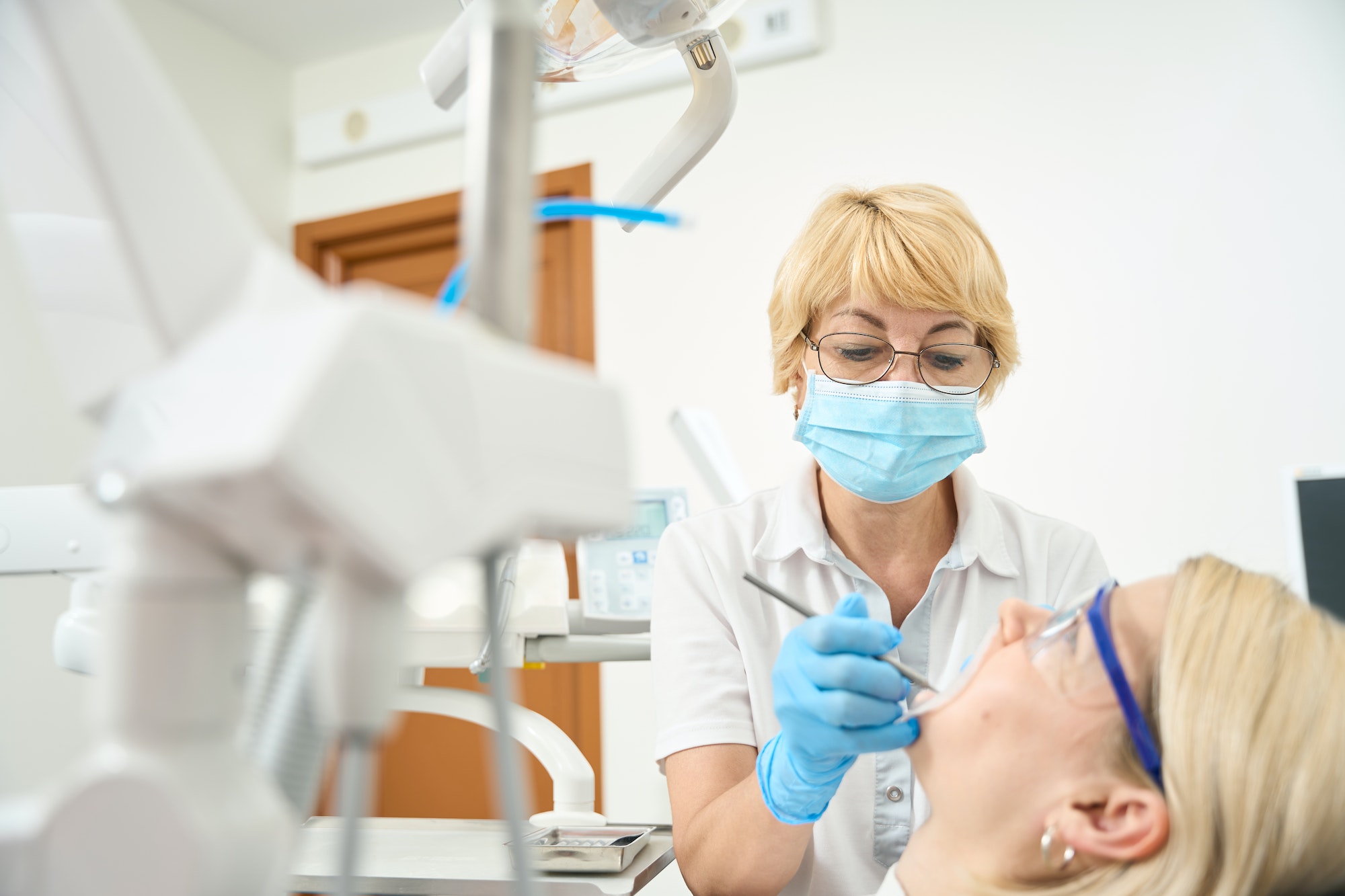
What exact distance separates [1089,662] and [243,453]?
2.81ft

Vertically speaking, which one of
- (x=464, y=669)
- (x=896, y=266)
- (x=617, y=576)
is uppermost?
(x=896, y=266)

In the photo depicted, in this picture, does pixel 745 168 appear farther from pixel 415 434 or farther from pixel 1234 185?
pixel 415 434

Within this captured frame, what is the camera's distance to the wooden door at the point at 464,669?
3057 millimetres

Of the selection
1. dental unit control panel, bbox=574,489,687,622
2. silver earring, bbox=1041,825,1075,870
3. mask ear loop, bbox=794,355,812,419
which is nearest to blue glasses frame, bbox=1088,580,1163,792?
silver earring, bbox=1041,825,1075,870

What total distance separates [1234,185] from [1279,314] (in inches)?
14.4

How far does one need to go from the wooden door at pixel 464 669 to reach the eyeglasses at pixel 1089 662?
7.13ft

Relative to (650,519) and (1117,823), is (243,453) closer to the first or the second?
(1117,823)

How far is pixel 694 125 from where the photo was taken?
90cm

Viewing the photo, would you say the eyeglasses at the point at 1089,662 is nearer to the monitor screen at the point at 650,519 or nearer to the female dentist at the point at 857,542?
the female dentist at the point at 857,542

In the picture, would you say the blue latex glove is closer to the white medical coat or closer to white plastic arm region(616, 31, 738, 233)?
the white medical coat

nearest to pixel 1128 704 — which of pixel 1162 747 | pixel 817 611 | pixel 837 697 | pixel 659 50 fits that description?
pixel 1162 747

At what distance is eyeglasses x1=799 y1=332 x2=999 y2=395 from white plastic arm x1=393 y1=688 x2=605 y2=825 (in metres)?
0.71

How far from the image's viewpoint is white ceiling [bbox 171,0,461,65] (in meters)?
3.29

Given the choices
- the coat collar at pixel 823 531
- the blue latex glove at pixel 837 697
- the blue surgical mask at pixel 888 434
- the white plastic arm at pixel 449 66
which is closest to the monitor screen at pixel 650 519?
the coat collar at pixel 823 531
